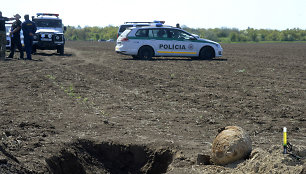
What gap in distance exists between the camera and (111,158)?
6922 millimetres

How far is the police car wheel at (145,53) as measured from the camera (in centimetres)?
2109

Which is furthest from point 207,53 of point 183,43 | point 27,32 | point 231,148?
point 231,148

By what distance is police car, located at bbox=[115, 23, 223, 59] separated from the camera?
68.5 feet

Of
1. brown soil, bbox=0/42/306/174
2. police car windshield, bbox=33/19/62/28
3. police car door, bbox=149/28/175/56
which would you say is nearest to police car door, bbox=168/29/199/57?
police car door, bbox=149/28/175/56

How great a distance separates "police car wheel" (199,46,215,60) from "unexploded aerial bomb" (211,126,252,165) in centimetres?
1591

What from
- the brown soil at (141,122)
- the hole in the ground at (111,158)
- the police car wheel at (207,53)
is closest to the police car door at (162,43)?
the police car wheel at (207,53)

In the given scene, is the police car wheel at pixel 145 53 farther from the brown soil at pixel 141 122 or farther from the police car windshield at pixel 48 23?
the brown soil at pixel 141 122

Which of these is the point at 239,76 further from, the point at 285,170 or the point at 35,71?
the point at 285,170

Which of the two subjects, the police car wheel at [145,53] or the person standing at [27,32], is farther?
the police car wheel at [145,53]

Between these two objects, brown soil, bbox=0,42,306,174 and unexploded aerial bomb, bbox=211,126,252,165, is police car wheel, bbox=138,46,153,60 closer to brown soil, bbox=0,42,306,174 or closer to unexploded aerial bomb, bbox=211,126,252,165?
brown soil, bbox=0,42,306,174

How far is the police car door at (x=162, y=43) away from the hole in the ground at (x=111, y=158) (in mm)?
14421

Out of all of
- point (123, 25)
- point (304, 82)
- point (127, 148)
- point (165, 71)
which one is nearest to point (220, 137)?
point (127, 148)

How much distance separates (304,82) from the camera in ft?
42.3

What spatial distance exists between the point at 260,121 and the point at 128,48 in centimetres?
1352
